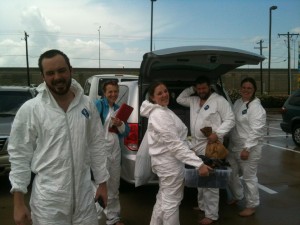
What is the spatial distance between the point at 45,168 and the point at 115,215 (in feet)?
6.90

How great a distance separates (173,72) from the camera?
17.6ft

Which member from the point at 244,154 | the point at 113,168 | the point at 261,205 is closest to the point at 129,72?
the point at 261,205

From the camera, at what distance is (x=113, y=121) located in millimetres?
4285

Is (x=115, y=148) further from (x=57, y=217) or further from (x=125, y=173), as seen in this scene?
(x=57, y=217)

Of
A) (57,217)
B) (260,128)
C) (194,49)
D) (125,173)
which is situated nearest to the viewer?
(57,217)

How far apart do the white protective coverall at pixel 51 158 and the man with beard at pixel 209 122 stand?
7.43 feet

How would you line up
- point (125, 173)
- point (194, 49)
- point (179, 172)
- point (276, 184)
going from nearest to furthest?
point (179, 172), point (194, 49), point (125, 173), point (276, 184)

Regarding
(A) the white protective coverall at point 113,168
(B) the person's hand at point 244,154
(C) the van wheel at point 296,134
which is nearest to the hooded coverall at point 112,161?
(A) the white protective coverall at point 113,168

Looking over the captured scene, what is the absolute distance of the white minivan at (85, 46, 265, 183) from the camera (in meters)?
4.29

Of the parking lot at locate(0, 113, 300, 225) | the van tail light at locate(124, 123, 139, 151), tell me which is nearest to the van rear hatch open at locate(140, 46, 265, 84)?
the van tail light at locate(124, 123, 139, 151)

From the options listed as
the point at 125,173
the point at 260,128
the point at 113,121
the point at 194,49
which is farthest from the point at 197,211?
the point at 194,49

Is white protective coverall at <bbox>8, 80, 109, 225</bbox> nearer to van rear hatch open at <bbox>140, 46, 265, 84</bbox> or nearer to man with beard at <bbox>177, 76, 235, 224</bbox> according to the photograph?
van rear hatch open at <bbox>140, 46, 265, 84</bbox>

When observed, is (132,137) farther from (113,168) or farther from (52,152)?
(52,152)

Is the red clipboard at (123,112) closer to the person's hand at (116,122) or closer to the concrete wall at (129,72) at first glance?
the person's hand at (116,122)
